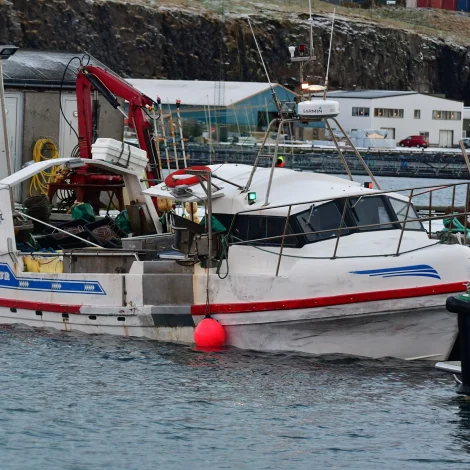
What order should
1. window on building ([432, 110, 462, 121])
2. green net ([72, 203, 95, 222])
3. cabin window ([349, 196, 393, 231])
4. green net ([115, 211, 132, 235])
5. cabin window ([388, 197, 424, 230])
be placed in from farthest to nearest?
window on building ([432, 110, 462, 121]) < green net ([72, 203, 95, 222]) < green net ([115, 211, 132, 235]) < cabin window ([388, 197, 424, 230]) < cabin window ([349, 196, 393, 231])

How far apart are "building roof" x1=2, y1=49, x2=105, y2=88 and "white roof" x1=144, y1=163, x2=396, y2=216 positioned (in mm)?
11774

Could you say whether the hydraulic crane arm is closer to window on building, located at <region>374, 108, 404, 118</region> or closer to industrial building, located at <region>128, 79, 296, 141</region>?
industrial building, located at <region>128, 79, 296, 141</region>

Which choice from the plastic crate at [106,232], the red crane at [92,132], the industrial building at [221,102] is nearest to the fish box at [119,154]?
the plastic crate at [106,232]

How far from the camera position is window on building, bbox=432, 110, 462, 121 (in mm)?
92812

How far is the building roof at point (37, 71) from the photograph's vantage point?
93.1 ft

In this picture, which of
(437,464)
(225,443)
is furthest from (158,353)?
(437,464)

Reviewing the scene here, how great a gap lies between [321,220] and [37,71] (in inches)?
590

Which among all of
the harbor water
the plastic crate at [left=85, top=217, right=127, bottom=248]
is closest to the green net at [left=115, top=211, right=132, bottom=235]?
the plastic crate at [left=85, top=217, right=127, bottom=248]

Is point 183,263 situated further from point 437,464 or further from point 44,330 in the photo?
point 437,464

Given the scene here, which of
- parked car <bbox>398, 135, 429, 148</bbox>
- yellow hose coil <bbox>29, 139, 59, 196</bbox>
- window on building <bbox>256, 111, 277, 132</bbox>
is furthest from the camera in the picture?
parked car <bbox>398, 135, 429, 148</bbox>

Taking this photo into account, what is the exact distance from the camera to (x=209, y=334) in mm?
15961

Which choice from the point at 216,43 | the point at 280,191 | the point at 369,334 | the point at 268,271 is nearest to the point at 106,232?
the point at 280,191

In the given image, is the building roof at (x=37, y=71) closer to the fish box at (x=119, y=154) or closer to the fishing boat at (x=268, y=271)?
the fish box at (x=119, y=154)

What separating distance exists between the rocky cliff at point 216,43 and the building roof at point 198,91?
1991 cm
